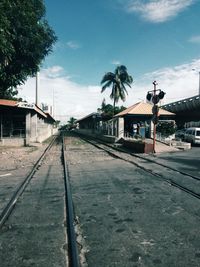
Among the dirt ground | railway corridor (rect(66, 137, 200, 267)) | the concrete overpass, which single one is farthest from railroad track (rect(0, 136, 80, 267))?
the concrete overpass

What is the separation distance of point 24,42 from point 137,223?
20496 millimetres

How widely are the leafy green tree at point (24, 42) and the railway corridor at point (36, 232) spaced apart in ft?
42.9

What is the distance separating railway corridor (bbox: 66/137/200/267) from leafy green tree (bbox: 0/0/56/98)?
13.1 meters

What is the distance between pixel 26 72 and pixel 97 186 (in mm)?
19358

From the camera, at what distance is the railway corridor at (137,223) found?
182 inches

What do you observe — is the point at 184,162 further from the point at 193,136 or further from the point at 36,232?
the point at 193,136

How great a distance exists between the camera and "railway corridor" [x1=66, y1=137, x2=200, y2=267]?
15.1ft

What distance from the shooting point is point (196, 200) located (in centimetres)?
800

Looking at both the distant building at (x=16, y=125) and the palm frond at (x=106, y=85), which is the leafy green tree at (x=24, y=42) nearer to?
the distant building at (x=16, y=125)

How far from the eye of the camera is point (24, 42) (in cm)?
2402

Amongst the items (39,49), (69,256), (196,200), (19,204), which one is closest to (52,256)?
(69,256)

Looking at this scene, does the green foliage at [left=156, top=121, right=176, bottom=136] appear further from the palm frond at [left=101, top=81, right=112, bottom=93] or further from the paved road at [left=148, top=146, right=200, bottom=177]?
the palm frond at [left=101, top=81, right=112, bottom=93]

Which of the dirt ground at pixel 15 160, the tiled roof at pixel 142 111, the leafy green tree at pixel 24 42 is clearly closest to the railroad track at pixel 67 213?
the dirt ground at pixel 15 160

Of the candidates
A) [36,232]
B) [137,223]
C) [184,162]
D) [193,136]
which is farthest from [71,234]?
[193,136]
